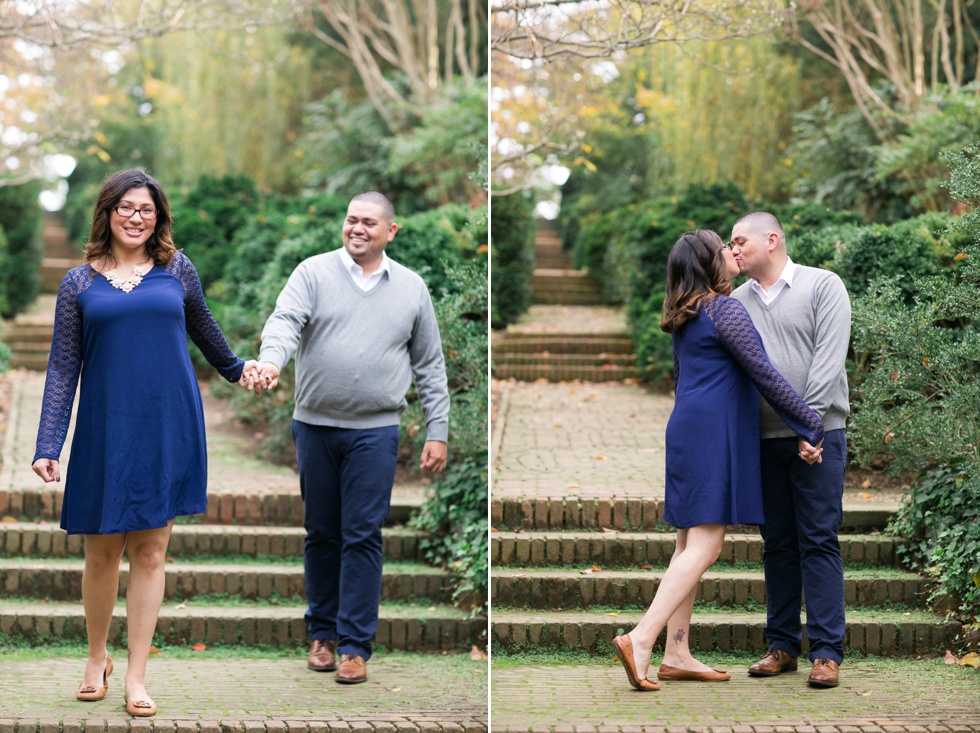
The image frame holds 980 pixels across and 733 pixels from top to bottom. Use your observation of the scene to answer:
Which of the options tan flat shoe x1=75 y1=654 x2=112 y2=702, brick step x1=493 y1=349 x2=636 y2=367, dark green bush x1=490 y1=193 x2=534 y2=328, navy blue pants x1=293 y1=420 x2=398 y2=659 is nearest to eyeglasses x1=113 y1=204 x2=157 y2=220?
navy blue pants x1=293 y1=420 x2=398 y2=659

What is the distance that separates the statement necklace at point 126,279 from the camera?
13.1 ft

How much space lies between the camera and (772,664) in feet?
14.8

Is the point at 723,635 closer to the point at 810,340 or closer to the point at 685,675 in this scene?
the point at 685,675

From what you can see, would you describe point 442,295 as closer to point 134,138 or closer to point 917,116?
point 917,116

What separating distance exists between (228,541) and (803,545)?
3.17 meters

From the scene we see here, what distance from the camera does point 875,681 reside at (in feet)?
14.7

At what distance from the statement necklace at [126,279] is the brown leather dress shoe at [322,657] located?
1813 millimetres

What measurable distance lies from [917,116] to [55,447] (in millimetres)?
8402

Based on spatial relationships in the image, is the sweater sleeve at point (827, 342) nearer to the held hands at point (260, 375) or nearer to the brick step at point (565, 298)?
the held hands at point (260, 375)

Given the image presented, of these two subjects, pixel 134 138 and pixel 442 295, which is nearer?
pixel 442 295

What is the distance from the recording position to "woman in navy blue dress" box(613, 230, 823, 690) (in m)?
4.21

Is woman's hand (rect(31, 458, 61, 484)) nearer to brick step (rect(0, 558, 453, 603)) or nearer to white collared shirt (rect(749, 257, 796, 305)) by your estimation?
brick step (rect(0, 558, 453, 603))

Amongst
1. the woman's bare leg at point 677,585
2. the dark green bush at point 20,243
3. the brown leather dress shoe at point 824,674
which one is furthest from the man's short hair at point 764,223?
the dark green bush at point 20,243

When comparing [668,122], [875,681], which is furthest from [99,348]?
[668,122]
